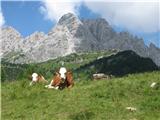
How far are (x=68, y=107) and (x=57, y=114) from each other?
108 cm

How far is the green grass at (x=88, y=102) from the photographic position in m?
19.1

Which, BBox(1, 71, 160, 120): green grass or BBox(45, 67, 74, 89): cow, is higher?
BBox(45, 67, 74, 89): cow

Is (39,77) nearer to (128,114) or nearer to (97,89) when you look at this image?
(97,89)

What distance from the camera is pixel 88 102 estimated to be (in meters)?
21.3

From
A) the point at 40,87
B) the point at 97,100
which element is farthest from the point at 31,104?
the point at 40,87

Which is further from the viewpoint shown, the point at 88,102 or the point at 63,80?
the point at 63,80

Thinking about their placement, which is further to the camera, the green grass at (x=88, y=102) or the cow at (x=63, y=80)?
the cow at (x=63, y=80)

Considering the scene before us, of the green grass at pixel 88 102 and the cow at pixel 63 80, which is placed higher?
the cow at pixel 63 80

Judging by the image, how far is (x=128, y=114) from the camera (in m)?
18.9

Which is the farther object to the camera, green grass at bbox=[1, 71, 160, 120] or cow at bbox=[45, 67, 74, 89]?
cow at bbox=[45, 67, 74, 89]

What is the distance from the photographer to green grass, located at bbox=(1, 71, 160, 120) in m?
19.1

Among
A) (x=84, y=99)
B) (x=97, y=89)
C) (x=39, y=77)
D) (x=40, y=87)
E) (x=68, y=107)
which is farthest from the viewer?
(x=39, y=77)

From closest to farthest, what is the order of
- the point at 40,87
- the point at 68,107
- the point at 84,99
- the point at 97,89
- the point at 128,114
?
1. the point at 128,114
2. the point at 68,107
3. the point at 84,99
4. the point at 97,89
5. the point at 40,87

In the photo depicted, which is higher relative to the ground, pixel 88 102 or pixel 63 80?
pixel 63 80
